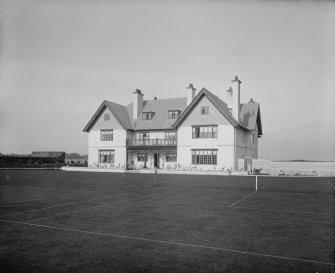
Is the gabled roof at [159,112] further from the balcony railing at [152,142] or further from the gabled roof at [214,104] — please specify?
the gabled roof at [214,104]

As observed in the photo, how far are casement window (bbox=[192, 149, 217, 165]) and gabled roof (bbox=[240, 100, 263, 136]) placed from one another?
8.27 m

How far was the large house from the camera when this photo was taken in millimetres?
40875

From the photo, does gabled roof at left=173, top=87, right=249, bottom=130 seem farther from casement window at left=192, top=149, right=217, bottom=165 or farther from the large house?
casement window at left=192, top=149, right=217, bottom=165

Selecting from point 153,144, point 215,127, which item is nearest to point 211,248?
point 215,127

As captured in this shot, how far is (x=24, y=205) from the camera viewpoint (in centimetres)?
1227

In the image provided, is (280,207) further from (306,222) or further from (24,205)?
(24,205)

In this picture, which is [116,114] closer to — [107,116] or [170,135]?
[107,116]

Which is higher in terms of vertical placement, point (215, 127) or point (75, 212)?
point (215, 127)

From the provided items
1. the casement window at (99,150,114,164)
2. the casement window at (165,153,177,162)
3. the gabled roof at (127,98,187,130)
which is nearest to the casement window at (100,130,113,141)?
the casement window at (99,150,114,164)

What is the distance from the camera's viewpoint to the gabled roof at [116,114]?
156 feet

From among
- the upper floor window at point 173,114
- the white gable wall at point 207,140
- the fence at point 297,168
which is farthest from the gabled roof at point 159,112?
the fence at point 297,168

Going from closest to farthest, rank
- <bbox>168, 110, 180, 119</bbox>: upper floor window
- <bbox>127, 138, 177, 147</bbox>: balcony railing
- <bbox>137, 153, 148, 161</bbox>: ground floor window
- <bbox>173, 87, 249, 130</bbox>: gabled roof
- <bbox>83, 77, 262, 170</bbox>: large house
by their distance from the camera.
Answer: <bbox>173, 87, 249, 130</bbox>: gabled roof, <bbox>83, 77, 262, 170</bbox>: large house, <bbox>127, 138, 177, 147</bbox>: balcony railing, <bbox>168, 110, 180, 119</bbox>: upper floor window, <bbox>137, 153, 148, 161</bbox>: ground floor window

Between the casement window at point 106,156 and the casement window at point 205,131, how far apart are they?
48.0 feet

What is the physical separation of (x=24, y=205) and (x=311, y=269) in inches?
428
